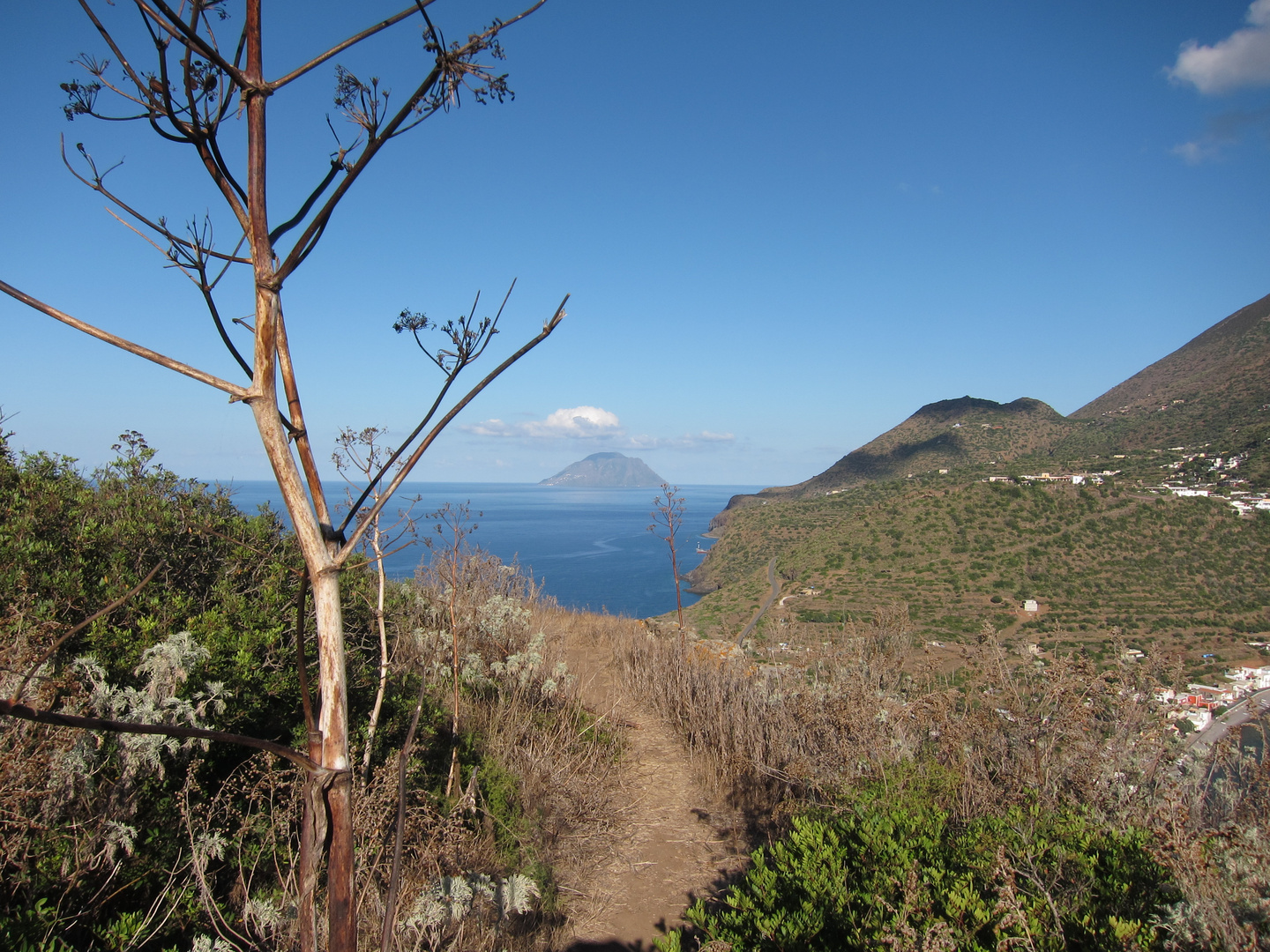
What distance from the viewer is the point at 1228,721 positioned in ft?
17.1

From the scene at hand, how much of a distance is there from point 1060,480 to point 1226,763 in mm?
30095

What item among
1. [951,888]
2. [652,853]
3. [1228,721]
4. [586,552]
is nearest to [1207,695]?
[1228,721]

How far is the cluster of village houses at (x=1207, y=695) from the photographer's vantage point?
442cm

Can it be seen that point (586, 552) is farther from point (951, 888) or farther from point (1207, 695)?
point (951, 888)

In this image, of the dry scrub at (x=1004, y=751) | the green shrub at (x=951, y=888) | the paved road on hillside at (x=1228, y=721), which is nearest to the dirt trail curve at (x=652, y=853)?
the dry scrub at (x=1004, y=751)

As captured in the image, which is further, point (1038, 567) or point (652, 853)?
point (1038, 567)

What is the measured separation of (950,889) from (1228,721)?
4642 mm

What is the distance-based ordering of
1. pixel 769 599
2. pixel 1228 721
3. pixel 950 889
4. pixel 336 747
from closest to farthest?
pixel 336 747 → pixel 950 889 → pixel 1228 721 → pixel 769 599

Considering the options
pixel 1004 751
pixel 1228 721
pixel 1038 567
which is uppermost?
pixel 1004 751

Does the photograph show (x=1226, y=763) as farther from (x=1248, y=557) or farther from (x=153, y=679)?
(x=1248, y=557)

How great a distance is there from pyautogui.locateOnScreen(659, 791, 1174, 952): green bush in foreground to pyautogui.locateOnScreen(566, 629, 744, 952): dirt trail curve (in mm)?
1349

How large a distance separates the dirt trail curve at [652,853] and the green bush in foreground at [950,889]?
135 cm

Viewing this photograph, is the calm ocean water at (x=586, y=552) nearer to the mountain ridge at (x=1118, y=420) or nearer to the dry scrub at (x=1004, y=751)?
the dry scrub at (x=1004, y=751)

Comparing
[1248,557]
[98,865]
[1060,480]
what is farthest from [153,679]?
[1060,480]
